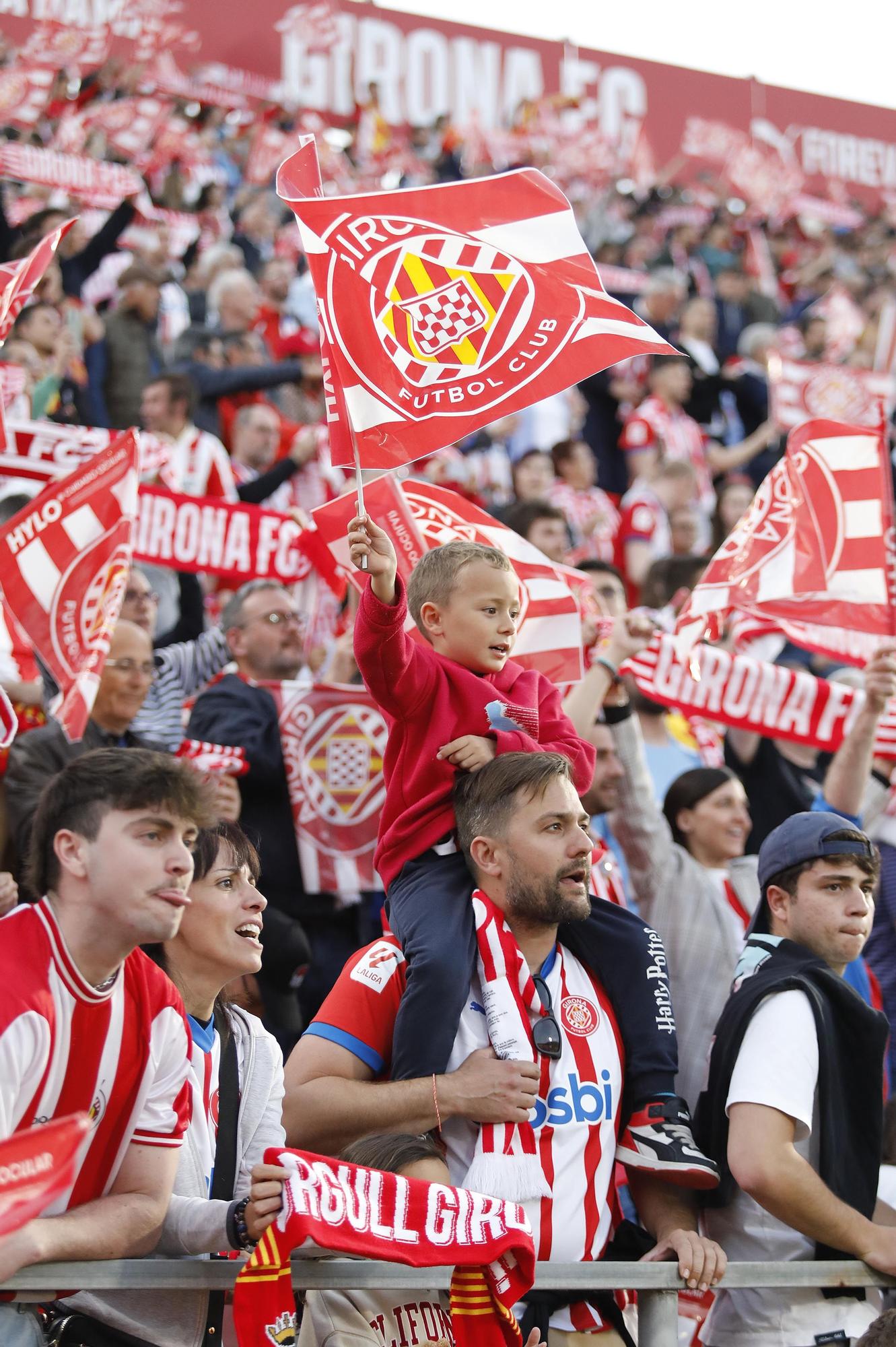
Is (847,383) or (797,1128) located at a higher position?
(847,383)

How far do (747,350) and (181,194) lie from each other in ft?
17.4

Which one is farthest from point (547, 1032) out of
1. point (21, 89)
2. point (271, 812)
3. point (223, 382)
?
point (21, 89)

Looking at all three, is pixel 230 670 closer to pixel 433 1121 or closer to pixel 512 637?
pixel 512 637

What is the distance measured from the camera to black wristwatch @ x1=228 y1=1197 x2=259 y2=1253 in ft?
10.8

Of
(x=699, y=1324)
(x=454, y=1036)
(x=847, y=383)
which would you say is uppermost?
(x=847, y=383)

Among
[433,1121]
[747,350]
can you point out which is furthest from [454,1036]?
[747,350]

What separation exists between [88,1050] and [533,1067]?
3.74 ft

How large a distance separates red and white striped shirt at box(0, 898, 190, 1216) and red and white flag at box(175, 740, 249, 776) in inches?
86.0

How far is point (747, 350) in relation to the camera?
52.8 ft

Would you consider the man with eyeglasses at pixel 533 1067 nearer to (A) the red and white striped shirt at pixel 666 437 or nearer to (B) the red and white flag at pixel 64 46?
(B) the red and white flag at pixel 64 46

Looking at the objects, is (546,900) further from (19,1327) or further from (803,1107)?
(19,1327)

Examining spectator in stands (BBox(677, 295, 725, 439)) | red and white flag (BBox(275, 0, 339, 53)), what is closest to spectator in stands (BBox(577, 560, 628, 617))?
spectator in stands (BBox(677, 295, 725, 439))

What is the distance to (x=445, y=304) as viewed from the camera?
4605mm

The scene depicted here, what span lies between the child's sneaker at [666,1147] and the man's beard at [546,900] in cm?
49
